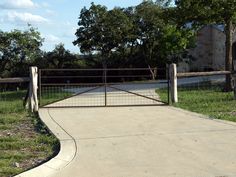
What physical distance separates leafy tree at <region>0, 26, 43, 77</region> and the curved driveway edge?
1376 inches

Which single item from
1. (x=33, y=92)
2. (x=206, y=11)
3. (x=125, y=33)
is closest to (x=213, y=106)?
(x=33, y=92)

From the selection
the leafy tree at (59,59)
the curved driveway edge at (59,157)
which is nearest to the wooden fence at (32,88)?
the curved driveway edge at (59,157)

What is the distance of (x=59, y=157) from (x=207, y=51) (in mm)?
42761

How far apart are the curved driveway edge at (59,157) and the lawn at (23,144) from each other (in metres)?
0.14

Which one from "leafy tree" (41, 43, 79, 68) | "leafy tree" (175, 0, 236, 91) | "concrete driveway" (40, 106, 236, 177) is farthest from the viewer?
"leafy tree" (41, 43, 79, 68)

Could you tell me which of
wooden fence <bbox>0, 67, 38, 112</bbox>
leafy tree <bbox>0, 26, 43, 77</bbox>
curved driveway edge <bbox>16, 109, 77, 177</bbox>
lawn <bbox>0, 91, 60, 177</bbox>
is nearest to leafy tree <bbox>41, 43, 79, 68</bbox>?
leafy tree <bbox>0, 26, 43, 77</bbox>

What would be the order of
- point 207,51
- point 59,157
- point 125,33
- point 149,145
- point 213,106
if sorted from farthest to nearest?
point 207,51, point 125,33, point 213,106, point 149,145, point 59,157

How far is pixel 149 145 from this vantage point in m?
9.33

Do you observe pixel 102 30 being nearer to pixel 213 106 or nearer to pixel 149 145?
pixel 213 106

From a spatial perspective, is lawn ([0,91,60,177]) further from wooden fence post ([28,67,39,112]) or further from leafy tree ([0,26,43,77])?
leafy tree ([0,26,43,77])

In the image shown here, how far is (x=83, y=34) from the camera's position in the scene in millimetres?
45188

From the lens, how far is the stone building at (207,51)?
159ft

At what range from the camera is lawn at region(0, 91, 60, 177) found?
800 centimetres

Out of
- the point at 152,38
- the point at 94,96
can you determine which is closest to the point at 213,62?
the point at 152,38
